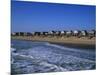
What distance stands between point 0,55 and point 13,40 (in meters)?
0.25

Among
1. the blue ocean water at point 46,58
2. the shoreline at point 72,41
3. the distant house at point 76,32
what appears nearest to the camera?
the blue ocean water at point 46,58

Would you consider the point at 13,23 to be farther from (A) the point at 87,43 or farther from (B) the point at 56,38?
(A) the point at 87,43

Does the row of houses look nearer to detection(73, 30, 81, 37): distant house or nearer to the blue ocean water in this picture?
detection(73, 30, 81, 37): distant house

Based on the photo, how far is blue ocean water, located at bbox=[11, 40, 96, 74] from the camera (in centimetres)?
265

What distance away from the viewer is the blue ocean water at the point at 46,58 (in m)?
2.65

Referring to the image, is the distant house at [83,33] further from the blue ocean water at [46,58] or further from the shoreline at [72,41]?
the blue ocean water at [46,58]

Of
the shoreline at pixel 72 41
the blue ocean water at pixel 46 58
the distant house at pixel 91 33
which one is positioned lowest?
the blue ocean water at pixel 46 58

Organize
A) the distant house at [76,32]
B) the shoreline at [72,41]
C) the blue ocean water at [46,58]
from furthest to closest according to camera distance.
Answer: the distant house at [76,32]
the shoreline at [72,41]
the blue ocean water at [46,58]

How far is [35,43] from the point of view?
9.00 ft

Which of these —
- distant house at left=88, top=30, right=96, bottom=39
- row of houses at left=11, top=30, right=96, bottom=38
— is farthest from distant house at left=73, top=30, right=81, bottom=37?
distant house at left=88, top=30, right=96, bottom=39

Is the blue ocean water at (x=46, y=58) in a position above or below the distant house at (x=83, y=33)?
below

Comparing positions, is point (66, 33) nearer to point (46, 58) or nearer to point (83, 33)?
point (83, 33)

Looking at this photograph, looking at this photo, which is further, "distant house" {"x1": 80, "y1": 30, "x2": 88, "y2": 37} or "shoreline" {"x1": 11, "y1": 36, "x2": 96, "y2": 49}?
"distant house" {"x1": 80, "y1": 30, "x2": 88, "y2": 37}

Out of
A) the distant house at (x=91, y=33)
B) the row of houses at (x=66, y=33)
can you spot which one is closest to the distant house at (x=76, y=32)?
the row of houses at (x=66, y=33)
